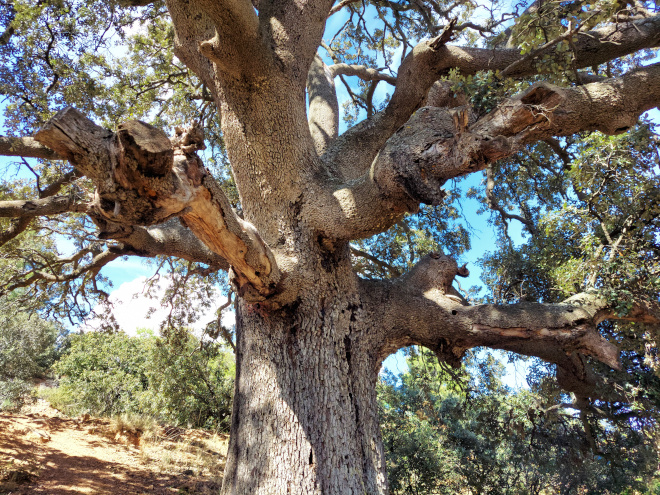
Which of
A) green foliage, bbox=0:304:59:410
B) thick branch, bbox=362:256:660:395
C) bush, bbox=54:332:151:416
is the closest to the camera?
thick branch, bbox=362:256:660:395

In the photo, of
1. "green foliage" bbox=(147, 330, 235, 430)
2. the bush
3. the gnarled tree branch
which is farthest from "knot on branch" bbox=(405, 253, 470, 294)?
the bush

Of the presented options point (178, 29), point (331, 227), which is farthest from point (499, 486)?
point (178, 29)

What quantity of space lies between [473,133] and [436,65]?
232cm

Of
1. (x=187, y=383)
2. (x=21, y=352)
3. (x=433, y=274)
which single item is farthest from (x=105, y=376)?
(x=433, y=274)

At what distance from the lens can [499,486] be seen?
7082 mm

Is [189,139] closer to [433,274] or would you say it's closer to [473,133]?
[473,133]

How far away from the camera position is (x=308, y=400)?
10.4ft

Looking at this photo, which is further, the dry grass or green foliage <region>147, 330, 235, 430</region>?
green foliage <region>147, 330, 235, 430</region>

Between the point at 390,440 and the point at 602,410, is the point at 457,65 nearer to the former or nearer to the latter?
the point at 602,410

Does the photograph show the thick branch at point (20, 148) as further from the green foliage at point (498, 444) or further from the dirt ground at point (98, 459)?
the green foliage at point (498, 444)

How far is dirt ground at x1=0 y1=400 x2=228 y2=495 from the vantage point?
4633mm

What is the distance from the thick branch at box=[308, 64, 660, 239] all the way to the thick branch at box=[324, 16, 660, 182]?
3.45 feet

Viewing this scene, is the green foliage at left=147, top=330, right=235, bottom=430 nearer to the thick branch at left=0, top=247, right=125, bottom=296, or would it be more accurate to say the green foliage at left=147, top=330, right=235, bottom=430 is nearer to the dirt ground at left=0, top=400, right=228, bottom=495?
the dirt ground at left=0, top=400, right=228, bottom=495

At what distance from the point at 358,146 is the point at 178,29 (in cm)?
231
